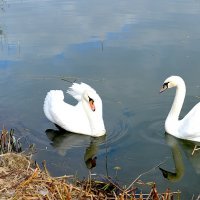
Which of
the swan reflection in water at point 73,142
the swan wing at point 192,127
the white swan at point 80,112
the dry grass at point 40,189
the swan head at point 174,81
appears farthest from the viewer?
the swan head at point 174,81

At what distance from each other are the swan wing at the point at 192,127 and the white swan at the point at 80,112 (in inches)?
53.1

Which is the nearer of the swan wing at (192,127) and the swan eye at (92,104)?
the swan wing at (192,127)

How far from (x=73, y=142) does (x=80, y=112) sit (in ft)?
2.92

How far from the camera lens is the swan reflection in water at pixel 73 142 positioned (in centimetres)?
694

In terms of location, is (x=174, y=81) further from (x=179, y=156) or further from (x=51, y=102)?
(x=51, y=102)

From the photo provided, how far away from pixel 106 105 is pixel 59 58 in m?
3.36

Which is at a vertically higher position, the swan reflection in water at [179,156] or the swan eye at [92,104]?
the swan eye at [92,104]

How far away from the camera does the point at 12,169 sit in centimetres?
486

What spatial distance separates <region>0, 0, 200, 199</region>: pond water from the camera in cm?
676

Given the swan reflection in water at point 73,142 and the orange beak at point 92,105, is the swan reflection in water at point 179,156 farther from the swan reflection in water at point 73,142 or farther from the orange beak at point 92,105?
the orange beak at point 92,105

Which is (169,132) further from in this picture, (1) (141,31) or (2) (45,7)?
(2) (45,7)

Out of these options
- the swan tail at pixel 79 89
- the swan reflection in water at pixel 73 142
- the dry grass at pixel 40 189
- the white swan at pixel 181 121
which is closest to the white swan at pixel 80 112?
the swan tail at pixel 79 89

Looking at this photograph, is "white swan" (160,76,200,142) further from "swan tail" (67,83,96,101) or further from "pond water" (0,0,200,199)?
"swan tail" (67,83,96,101)

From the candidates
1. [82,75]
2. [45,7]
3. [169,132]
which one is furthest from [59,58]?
[45,7]
